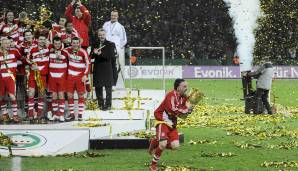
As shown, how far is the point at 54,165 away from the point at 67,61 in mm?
5050

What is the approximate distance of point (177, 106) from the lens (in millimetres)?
14523

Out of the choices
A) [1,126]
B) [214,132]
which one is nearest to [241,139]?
[214,132]

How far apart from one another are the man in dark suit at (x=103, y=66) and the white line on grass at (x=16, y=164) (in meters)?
6.12

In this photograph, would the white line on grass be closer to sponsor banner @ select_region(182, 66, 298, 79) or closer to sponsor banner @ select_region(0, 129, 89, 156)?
sponsor banner @ select_region(0, 129, 89, 156)

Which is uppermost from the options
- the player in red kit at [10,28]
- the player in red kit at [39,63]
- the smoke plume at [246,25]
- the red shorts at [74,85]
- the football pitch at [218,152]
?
the smoke plume at [246,25]

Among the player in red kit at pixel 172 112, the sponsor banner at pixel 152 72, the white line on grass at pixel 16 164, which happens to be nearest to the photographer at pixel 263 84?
the player in red kit at pixel 172 112

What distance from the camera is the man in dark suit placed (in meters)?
21.5

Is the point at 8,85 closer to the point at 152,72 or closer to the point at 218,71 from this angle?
the point at 152,72

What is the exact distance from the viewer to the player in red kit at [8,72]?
18859mm

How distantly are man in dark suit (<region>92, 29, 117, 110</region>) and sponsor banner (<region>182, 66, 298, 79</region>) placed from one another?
3715 cm

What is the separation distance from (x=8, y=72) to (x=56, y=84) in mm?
1141

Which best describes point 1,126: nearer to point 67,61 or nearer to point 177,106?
point 67,61

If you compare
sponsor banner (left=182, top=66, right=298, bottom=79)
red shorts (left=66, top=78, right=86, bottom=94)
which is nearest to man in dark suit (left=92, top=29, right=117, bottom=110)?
red shorts (left=66, top=78, right=86, bottom=94)

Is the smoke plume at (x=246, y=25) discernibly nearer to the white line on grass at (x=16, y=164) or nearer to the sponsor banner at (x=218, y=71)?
the sponsor banner at (x=218, y=71)
